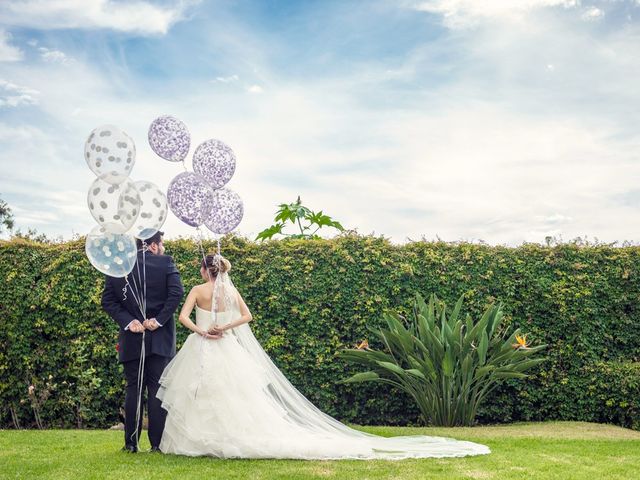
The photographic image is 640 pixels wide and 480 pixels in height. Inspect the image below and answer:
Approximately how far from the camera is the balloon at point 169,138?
6969 mm

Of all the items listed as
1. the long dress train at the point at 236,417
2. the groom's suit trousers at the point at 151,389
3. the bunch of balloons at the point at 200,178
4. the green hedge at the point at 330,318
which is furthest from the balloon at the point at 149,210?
the green hedge at the point at 330,318

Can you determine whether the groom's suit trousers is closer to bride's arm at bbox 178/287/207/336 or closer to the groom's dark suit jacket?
the groom's dark suit jacket

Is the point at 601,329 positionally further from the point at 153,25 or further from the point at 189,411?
the point at 153,25

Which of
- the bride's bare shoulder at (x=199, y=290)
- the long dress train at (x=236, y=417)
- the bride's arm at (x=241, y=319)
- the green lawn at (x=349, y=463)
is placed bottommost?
the green lawn at (x=349, y=463)

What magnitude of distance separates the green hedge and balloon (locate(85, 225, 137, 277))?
3.65 meters

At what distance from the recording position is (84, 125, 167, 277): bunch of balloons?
6160mm

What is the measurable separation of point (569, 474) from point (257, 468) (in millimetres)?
2548

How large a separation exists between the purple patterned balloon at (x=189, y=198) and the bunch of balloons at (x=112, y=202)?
1.46 ft

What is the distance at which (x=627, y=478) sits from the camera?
5.79 m

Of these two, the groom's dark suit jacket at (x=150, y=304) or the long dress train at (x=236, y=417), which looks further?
the groom's dark suit jacket at (x=150, y=304)

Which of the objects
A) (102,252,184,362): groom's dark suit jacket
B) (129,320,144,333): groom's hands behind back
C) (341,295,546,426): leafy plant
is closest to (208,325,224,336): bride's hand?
(102,252,184,362): groom's dark suit jacket

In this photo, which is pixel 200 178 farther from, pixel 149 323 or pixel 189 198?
pixel 149 323

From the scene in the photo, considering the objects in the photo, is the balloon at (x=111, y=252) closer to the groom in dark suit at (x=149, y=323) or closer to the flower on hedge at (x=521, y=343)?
the groom in dark suit at (x=149, y=323)

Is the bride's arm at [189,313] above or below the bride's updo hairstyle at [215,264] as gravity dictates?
below
